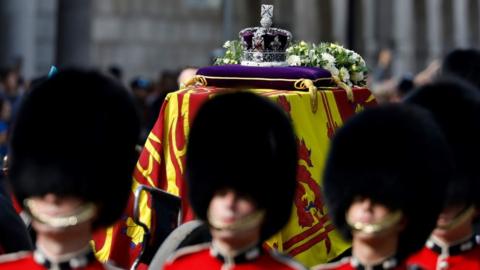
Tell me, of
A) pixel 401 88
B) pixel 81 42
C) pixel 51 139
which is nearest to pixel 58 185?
pixel 51 139

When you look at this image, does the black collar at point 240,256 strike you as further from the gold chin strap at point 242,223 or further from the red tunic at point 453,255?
the red tunic at point 453,255

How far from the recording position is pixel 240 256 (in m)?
4.80

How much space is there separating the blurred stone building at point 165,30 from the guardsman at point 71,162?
14.6 ft

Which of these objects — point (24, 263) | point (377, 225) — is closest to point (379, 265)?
point (377, 225)

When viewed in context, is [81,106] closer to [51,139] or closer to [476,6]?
[51,139]

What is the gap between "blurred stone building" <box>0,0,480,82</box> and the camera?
20344 millimetres

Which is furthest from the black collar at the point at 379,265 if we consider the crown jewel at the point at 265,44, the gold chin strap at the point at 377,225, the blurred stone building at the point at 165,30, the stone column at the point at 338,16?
the stone column at the point at 338,16

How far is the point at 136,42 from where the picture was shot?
24.0 m

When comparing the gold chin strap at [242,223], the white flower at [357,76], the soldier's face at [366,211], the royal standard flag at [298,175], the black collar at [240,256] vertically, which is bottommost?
the royal standard flag at [298,175]

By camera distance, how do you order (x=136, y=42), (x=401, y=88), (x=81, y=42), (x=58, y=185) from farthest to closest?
1. (x=136, y=42)
2. (x=81, y=42)
3. (x=401, y=88)
4. (x=58, y=185)

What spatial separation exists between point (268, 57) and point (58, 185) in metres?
3.42

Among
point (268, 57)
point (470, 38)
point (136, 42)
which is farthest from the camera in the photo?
point (470, 38)

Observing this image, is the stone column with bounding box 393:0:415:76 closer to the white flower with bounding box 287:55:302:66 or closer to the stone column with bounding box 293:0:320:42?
the stone column with bounding box 293:0:320:42

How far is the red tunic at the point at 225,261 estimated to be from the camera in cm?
480
